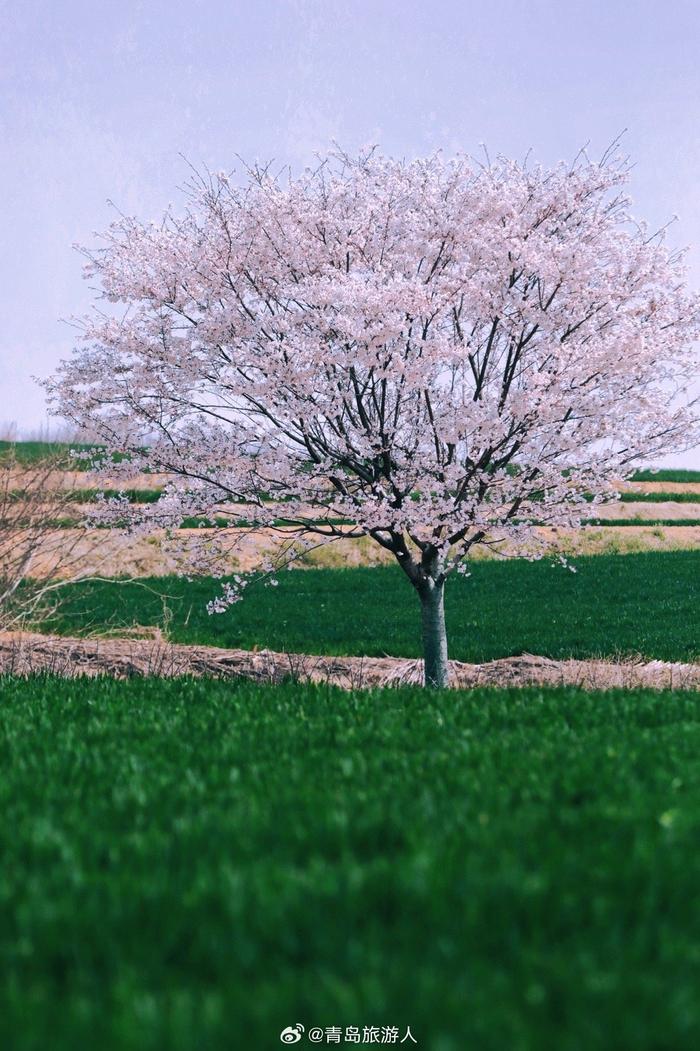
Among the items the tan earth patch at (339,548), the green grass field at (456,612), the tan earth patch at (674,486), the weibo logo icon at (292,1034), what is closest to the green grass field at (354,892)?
the weibo logo icon at (292,1034)

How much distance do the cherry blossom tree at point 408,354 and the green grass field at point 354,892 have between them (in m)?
6.35

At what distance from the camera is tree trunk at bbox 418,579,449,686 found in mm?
13023

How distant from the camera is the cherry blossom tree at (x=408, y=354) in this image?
11781mm

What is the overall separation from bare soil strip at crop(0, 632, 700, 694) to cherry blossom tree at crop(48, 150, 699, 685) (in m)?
2.41

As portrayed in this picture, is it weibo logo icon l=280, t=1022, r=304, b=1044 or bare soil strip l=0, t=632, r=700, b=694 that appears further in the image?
bare soil strip l=0, t=632, r=700, b=694

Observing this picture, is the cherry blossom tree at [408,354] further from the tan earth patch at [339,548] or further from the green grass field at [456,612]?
the tan earth patch at [339,548]

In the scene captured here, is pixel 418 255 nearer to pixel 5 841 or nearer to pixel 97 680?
pixel 97 680

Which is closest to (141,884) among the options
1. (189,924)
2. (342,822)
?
(189,924)

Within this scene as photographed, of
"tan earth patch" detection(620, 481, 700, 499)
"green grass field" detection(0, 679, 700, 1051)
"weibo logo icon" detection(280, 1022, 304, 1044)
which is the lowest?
"weibo logo icon" detection(280, 1022, 304, 1044)

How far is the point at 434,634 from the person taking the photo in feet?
42.7

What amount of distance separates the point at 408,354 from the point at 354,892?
9357mm

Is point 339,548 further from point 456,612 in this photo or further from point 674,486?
point 674,486

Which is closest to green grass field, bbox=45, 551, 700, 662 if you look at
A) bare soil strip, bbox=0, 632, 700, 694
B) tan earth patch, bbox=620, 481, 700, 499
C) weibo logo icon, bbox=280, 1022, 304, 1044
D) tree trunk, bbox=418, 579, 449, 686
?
bare soil strip, bbox=0, 632, 700, 694

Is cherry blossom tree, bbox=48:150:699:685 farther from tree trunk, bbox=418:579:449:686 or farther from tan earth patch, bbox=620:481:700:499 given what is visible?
tan earth patch, bbox=620:481:700:499
